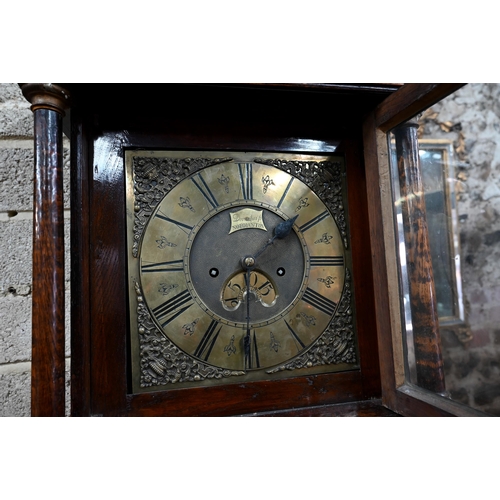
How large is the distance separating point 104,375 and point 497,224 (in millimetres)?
1545

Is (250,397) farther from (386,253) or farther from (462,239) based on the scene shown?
(462,239)

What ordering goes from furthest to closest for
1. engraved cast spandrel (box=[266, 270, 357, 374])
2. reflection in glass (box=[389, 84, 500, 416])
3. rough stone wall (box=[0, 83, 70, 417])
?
reflection in glass (box=[389, 84, 500, 416]) < rough stone wall (box=[0, 83, 70, 417]) < engraved cast spandrel (box=[266, 270, 357, 374])

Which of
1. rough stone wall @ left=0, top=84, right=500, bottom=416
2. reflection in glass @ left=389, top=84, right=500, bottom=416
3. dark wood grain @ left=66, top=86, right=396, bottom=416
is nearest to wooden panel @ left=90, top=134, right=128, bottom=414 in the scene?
dark wood grain @ left=66, top=86, right=396, bottom=416


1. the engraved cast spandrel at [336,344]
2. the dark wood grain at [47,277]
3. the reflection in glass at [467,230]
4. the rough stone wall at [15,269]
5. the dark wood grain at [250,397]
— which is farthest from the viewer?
the reflection in glass at [467,230]

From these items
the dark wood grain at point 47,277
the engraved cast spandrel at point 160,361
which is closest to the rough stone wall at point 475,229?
the engraved cast spandrel at point 160,361

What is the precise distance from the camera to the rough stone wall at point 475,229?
1635 mm

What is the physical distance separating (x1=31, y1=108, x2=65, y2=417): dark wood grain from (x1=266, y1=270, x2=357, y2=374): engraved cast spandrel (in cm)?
57

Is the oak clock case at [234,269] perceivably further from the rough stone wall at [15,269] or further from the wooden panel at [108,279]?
the rough stone wall at [15,269]

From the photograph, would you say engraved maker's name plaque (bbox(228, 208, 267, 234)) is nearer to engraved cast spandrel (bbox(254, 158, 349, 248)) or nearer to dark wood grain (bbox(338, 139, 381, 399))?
engraved cast spandrel (bbox(254, 158, 349, 248))

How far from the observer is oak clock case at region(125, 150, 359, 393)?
42.5 inches

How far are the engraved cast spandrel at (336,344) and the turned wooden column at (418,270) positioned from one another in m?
0.17

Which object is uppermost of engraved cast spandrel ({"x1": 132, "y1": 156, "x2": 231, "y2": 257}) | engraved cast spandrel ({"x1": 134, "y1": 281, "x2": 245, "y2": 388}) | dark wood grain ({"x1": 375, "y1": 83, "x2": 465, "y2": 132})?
dark wood grain ({"x1": 375, "y1": 83, "x2": 465, "y2": 132})

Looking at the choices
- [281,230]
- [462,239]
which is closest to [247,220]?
[281,230]

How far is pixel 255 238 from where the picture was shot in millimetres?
1148
